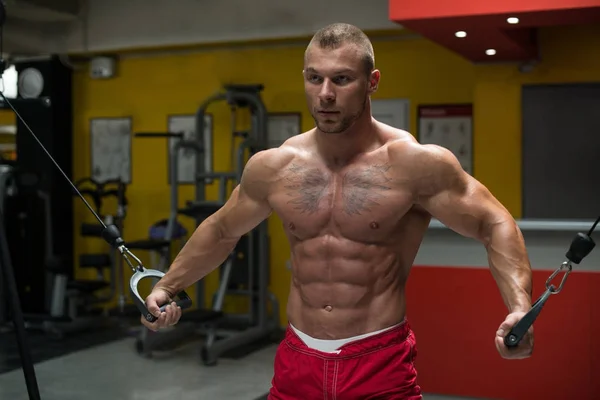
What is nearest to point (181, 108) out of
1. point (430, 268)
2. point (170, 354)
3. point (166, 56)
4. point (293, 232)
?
point (166, 56)

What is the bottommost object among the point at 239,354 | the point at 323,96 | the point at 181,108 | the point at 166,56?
the point at 239,354

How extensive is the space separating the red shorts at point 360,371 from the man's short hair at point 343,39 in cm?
72

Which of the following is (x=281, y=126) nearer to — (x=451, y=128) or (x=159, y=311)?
(x=451, y=128)

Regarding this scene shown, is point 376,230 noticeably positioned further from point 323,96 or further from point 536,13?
point 536,13

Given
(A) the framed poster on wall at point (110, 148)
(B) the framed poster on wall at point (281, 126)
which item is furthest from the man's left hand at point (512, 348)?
(A) the framed poster on wall at point (110, 148)

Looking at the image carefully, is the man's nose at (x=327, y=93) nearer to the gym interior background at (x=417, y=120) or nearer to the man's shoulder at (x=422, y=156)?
the man's shoulder at (x=422, y=156)

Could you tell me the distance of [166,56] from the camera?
24.0 ft

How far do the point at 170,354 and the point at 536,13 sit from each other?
3.44m

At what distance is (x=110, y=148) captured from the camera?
Result: 24.9ft

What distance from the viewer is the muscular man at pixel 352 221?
6.68 feet

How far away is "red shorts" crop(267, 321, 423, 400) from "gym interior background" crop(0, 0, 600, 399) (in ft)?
7.26

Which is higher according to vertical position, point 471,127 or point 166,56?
point 166,56

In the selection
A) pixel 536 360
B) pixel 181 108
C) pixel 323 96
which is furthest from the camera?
pixel 181 108

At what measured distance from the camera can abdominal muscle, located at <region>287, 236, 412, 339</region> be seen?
215 centimetres
